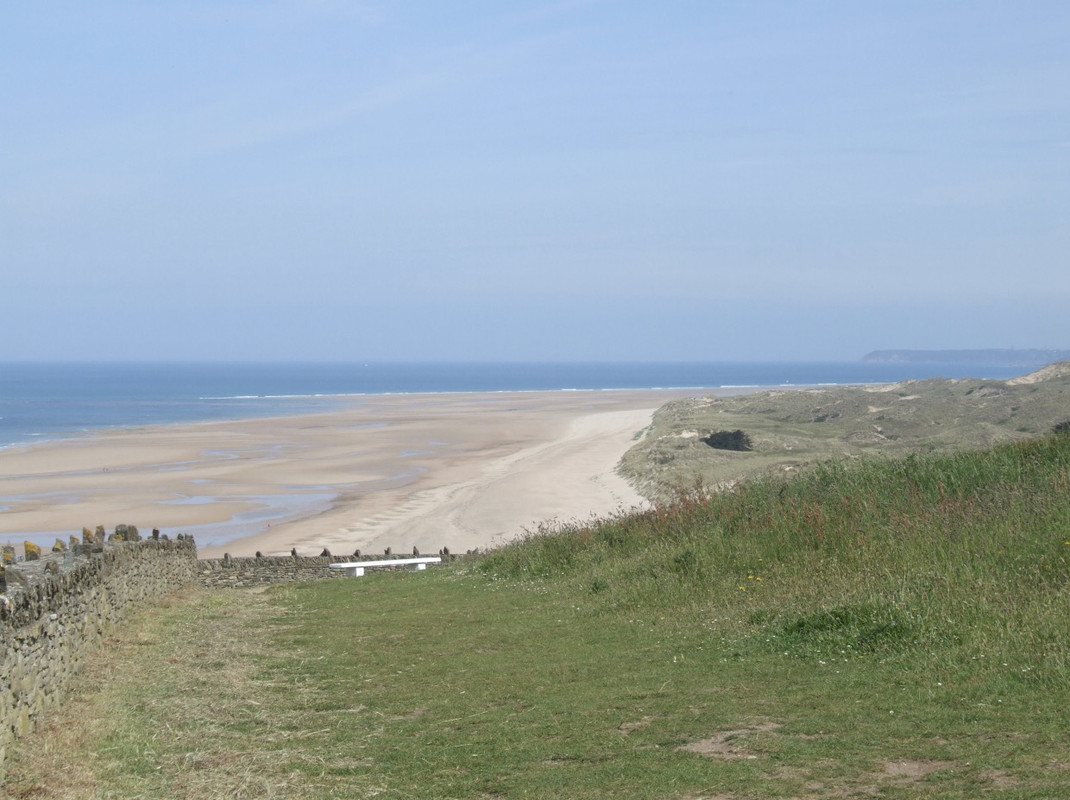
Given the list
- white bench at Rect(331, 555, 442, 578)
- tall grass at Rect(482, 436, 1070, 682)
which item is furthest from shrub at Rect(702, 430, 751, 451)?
tall grass at Rect(482, 436, 1070, 682)

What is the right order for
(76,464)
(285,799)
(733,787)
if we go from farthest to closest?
1. (76,464)
2. (285,799)
3. (733,787)

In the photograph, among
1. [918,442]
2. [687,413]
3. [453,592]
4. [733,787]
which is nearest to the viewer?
A: [733,787]

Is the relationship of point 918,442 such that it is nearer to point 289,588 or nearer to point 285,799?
point 289,588

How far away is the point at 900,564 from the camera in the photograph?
11312 millimetres

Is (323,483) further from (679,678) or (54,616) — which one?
(679,678)

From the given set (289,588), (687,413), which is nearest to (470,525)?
(289,588)

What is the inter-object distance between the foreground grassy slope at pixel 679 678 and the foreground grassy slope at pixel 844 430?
1924 centimetres

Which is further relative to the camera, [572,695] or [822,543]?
[822,543]

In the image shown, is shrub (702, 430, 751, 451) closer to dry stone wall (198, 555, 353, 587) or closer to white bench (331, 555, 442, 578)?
white bench (331, 555, 442, 578)

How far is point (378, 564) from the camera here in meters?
22.9

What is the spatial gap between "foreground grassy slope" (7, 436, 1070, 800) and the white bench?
6.66 m

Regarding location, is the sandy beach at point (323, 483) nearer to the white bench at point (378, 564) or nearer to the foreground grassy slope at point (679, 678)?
the white bench at point (378, 564)

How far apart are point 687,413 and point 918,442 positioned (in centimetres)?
3648

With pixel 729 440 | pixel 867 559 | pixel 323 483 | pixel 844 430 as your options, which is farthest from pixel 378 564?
pixel 844 430
